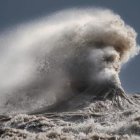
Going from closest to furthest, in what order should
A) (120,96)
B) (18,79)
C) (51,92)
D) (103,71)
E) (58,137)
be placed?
(58,137) → (120,96) → (103,71) → (51,92) → (18,79)

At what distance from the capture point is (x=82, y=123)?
141 ft

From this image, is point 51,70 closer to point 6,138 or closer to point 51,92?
point 51,92

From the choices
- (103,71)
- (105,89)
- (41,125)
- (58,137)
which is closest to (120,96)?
Result: (105,89)

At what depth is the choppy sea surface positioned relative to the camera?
37.8 meters

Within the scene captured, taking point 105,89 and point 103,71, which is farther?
point 103,71

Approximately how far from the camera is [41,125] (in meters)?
42.6

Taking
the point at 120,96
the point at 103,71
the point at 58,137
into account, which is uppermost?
the point at 103,71

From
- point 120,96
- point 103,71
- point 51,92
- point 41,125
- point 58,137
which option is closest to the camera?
point 58,137

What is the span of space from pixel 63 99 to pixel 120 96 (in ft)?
27.4

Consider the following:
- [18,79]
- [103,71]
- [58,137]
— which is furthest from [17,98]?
[58,137]

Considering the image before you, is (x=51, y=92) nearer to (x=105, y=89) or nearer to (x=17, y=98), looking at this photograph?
(x=17, y=98)

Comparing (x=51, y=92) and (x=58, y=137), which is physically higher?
(x=51, y=92)

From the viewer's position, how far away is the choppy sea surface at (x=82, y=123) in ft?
124

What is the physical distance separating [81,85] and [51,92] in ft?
18.4
